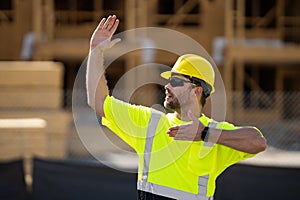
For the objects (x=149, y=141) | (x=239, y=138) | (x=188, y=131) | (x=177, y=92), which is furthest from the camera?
(x=149, y=141)

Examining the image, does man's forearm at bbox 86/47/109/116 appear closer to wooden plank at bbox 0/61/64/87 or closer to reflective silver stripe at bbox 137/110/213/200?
reflective silver stripe at bbox 137/110/213/200

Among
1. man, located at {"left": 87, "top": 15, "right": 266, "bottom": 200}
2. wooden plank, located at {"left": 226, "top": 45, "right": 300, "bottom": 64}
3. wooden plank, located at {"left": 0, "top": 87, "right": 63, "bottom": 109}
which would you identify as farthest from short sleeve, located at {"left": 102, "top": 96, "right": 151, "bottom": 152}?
wooden plank, located at {"left": 226, "top": 45, "right": 300, "bottom": 64}

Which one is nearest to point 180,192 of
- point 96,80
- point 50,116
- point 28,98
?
point 96,80

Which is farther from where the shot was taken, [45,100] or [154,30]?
[154,30]

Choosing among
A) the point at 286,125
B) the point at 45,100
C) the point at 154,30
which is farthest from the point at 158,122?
the point at 154,30

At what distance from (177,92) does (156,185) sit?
0.53 metres

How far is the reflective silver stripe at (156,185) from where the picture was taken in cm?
367

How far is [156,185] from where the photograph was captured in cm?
371

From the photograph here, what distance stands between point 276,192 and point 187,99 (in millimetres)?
3140

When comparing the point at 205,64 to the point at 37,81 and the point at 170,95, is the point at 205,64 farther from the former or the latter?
the point at 37,81

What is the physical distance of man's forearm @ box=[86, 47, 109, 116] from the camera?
147 inches

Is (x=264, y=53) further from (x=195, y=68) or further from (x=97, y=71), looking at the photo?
(x=97, y=71)

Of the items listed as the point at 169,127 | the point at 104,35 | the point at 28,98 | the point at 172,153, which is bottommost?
the point at 28,98

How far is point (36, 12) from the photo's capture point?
1792 centimetres
